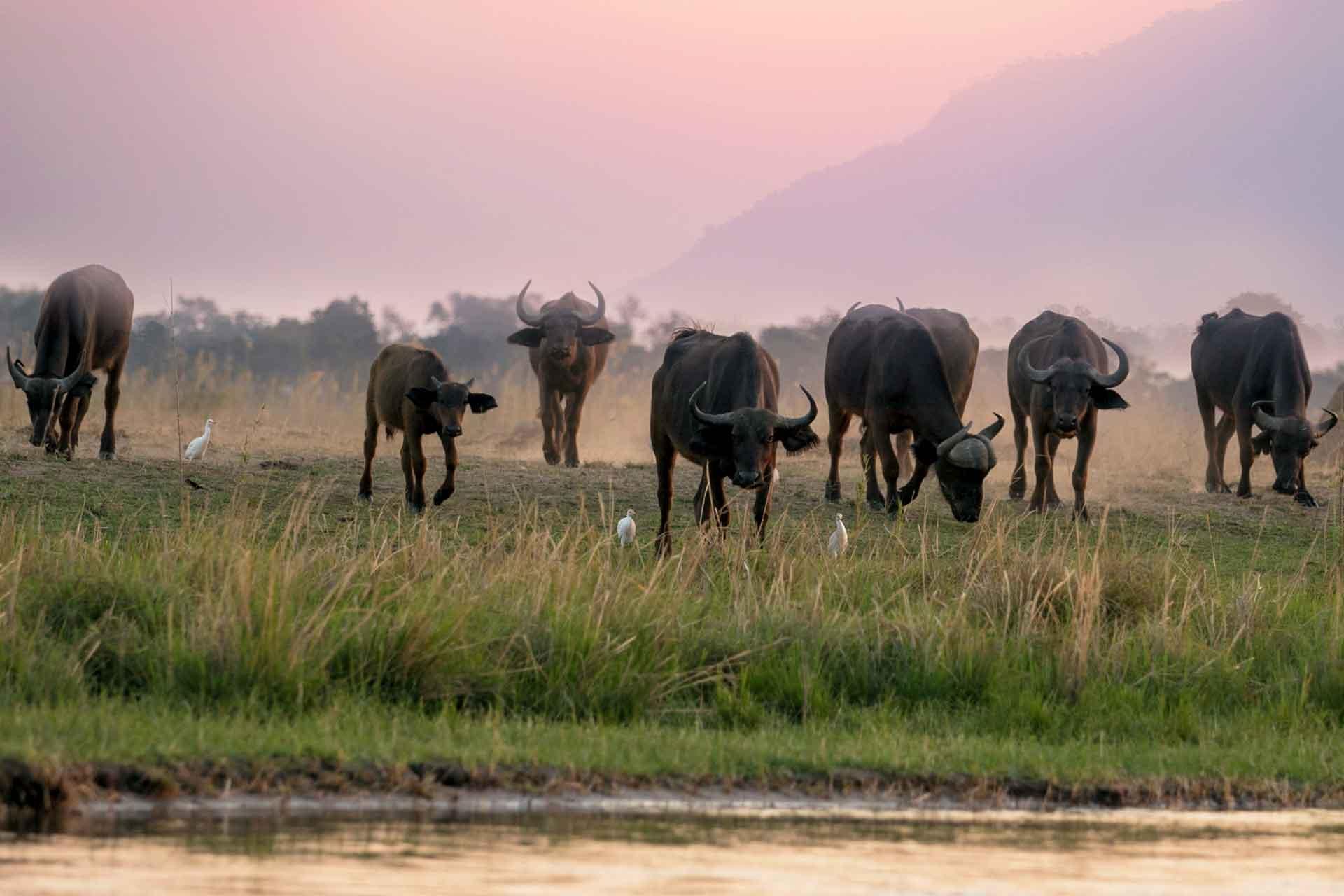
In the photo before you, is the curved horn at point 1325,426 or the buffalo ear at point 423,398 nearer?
the buffalo ear at point 423,398

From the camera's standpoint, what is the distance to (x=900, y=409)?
16938mm

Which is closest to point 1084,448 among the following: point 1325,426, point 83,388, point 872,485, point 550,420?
point 872,485

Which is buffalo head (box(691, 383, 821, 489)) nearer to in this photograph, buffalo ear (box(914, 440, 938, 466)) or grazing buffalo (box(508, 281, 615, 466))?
buffalo ear (box(914, 440, 938, 466))

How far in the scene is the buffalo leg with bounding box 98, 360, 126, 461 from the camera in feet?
62.7

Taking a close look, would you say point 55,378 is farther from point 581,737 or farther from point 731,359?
point 581,737

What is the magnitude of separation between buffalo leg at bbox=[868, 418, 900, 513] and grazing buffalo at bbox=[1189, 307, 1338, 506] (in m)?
5.03

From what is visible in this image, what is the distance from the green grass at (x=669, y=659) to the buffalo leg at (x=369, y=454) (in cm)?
405

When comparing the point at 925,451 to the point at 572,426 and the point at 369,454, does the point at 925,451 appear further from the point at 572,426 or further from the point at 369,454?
the point at 572,426

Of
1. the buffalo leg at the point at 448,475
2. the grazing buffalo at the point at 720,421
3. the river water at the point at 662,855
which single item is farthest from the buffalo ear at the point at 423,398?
the river water at the point at 662,855

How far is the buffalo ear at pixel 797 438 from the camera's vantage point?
13.7 m

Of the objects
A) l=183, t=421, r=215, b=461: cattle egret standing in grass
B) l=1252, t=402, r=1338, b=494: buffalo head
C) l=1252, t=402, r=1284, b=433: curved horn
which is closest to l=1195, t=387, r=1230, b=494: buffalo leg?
l=1252, t=402, r=1284, b=433: curved horn

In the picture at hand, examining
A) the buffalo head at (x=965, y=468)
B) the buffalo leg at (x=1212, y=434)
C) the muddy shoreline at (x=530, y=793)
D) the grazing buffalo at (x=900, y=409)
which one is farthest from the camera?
the buffalo leg at (x=1212, y=434)

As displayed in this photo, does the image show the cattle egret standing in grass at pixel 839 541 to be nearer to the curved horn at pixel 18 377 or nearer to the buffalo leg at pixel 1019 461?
the buffalo leg at pixel 1019 461

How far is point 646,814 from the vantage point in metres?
7.20
